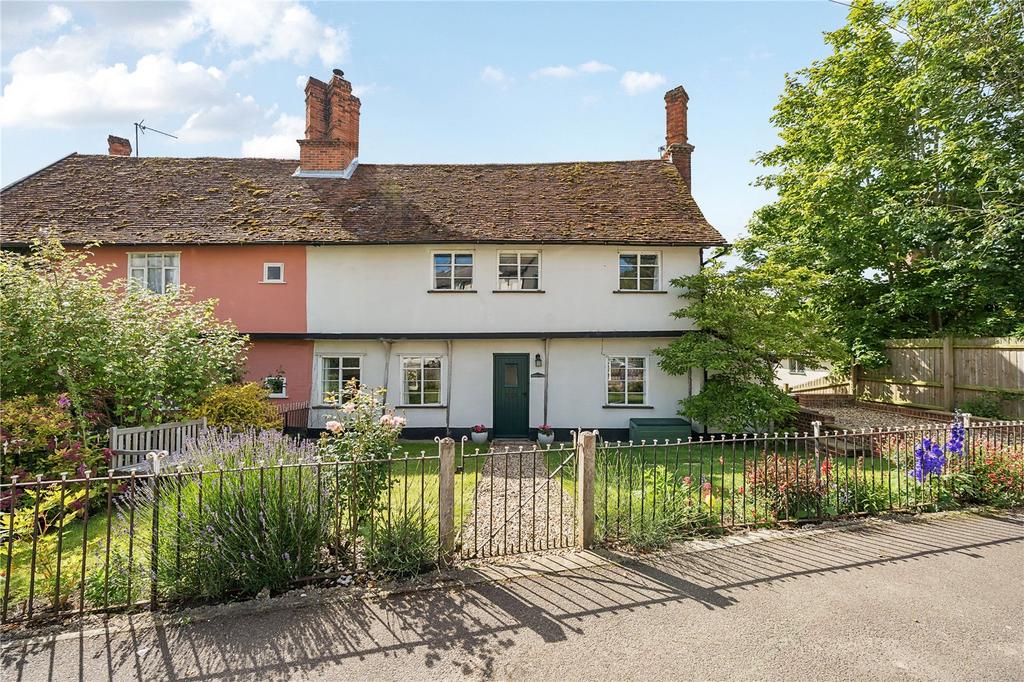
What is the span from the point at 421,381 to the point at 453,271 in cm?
345

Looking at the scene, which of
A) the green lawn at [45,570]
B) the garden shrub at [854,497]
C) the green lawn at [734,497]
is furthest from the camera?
the garden shrub at [854,497]

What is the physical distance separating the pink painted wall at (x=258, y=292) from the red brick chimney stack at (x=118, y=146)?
27.3ft

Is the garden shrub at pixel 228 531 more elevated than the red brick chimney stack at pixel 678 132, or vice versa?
the red brick chimney stack at pixel 678 132

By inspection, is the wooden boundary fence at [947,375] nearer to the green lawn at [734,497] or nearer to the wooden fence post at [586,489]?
the green lawn at [734,497]

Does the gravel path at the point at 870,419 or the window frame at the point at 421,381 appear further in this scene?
the window frame at the point at 421,381

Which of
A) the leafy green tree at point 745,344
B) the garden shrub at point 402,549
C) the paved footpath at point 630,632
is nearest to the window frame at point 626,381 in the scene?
the leafy green tree at point 745,344

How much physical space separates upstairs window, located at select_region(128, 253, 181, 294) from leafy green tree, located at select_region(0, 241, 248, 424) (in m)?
4.44

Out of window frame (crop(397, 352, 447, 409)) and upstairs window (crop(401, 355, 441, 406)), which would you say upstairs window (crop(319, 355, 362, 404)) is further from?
upstairs window (crop(401, 355, 441, 406))

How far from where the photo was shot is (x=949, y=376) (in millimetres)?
14961

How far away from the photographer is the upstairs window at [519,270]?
14935 mm

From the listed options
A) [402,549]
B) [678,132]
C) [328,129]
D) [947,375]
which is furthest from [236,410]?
[947,375]

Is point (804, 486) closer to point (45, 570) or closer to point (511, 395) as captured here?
point (511, 395)

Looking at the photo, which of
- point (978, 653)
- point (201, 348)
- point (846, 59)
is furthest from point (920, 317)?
point (201, 348)

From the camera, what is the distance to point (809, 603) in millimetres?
5012
